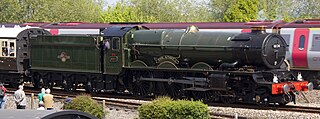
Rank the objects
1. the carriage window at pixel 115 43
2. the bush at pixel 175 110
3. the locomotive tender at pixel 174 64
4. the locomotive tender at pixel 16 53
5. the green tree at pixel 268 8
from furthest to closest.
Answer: the green tree at pixel 268 8 < the locomotive tender at pixel 16 53 < the carriage window at pixel 115 43 < the locomotive tender at pixel 174 64 < the bush at pixel 175 110

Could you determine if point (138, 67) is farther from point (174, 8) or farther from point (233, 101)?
point (174, 8)

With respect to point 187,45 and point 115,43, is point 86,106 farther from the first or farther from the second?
point 115,43

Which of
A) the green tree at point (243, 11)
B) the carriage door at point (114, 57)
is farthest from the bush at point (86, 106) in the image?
the green tree at point (243, 11)

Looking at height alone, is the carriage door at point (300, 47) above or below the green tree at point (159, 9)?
below

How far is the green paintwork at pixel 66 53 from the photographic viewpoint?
74.2 ft

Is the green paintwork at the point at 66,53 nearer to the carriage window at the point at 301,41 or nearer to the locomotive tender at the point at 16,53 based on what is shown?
the locomotive tender at the point at 16,53

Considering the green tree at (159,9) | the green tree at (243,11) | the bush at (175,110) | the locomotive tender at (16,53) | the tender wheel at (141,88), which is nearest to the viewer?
the bush at (175,110)

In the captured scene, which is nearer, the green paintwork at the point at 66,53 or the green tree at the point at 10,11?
the green paintwork at the point at 66,53

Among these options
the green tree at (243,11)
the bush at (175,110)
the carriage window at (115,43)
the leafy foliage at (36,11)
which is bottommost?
the bush at (175,110)

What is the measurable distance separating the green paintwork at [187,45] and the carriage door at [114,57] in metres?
A: 0.73

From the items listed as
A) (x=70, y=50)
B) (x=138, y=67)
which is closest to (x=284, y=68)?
(x=138, y=67)

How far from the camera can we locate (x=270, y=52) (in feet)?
61.2

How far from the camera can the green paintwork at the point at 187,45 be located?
1920 centimetres

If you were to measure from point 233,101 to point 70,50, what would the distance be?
7893 mm
